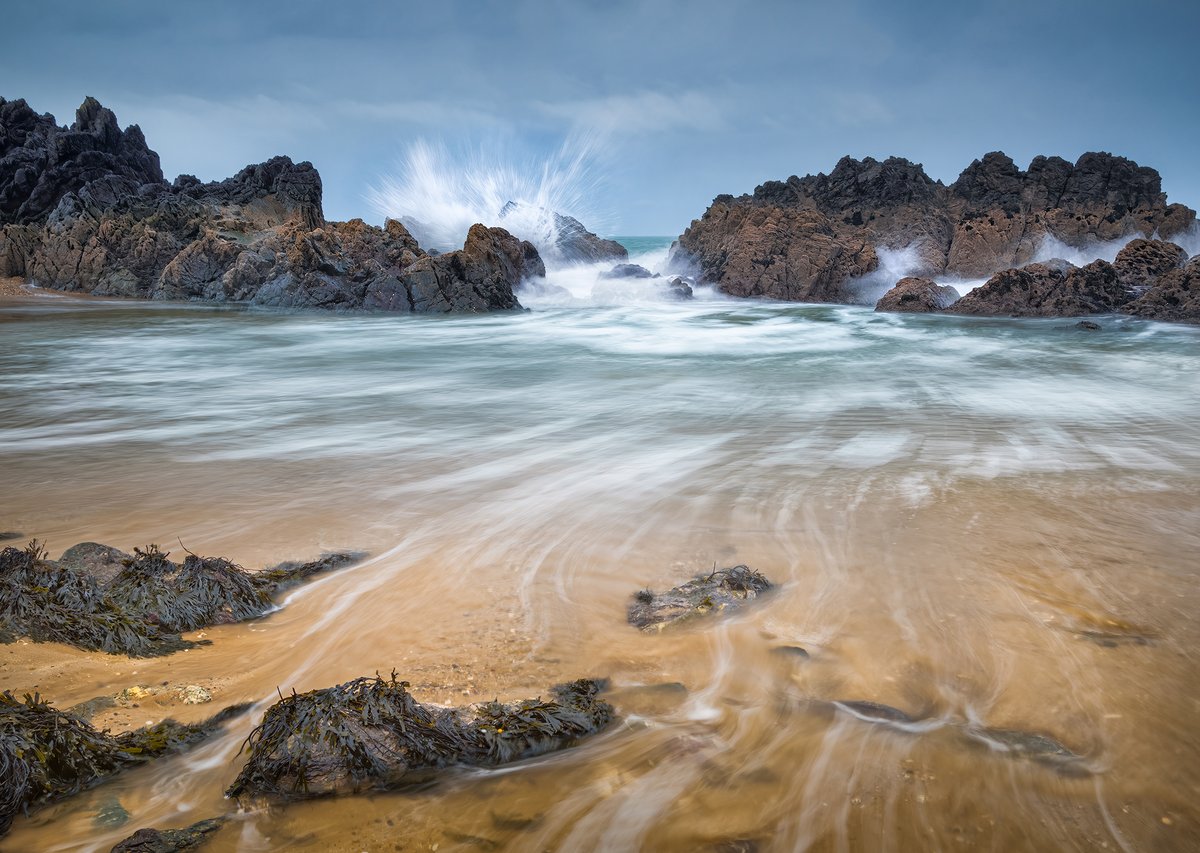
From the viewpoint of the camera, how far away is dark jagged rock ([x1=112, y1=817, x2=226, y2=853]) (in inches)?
62.3

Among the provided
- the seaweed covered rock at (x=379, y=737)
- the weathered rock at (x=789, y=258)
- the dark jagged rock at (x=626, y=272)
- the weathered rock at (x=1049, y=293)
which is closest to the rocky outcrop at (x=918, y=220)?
the weathered rock at (x=789, y=258)

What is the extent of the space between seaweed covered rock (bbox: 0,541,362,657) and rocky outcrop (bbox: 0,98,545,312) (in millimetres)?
19071

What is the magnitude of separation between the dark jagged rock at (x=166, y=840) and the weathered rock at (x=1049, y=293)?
2178cm

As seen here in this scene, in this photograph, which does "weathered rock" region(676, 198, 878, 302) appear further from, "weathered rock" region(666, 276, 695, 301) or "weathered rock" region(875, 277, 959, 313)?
"weathered rock" region(875, 277, 959, 313)

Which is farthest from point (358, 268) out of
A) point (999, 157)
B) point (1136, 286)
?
point (999, 157)

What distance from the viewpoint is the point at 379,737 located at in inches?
76.5

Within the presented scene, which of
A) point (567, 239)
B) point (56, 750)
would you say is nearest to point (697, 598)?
point (56, 750)

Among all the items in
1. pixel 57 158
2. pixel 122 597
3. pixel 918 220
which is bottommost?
pixel 122 597

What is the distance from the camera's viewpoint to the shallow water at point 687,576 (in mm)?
1827

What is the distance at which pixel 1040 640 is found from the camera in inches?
104

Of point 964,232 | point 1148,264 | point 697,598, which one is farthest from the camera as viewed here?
point 964,232

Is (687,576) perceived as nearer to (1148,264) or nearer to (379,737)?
(379,737)

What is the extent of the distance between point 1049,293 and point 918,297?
131 inches

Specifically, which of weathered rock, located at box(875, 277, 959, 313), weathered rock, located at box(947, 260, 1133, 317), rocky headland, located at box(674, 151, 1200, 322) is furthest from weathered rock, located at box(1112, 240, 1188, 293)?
weathered rock, located at box(875, 277, 959, 313)
